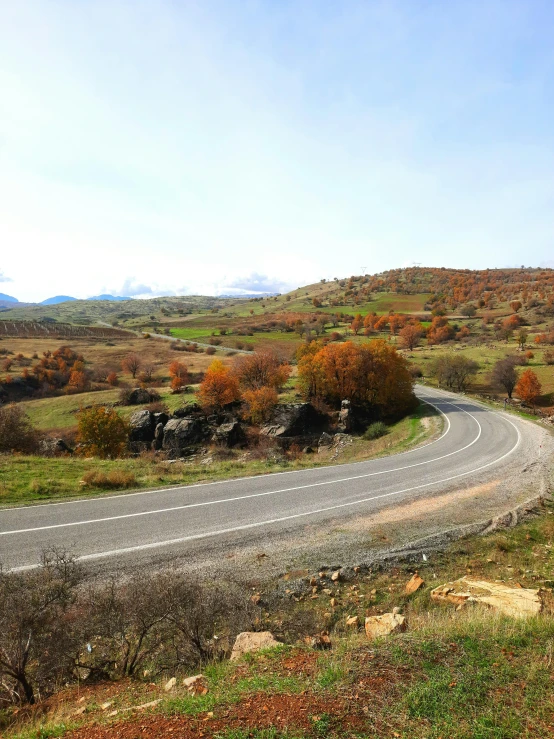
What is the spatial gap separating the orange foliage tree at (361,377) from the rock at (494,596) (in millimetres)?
41029

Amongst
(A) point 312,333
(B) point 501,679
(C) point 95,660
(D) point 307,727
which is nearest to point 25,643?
(C) point 95,660

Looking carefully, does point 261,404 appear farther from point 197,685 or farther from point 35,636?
point 197,685

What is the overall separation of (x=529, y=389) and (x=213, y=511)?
6135 centimetres

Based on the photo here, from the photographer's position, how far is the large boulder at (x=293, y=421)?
4675 centimetres

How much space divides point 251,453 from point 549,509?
28.0 meters

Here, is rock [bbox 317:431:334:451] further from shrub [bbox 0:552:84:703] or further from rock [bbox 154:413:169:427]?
shrub [bbox 0:552:84:703]

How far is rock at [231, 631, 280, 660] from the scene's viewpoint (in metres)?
6.87

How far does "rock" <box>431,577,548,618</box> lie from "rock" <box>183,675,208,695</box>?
609 cm

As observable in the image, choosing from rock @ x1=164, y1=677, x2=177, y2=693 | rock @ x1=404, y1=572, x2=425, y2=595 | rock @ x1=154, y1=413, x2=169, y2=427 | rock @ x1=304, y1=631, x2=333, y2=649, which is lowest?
rock @ x1=154, y1=413, x2=169, y2=427

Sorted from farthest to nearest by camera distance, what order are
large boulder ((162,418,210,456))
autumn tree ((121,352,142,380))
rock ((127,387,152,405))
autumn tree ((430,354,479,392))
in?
1. autumn tree ((121,352,142,380))
2. autumn tree ((430,354,479,392))
3. rock ((127,387,152,405))
4. large boulder ((162,418,210,456))

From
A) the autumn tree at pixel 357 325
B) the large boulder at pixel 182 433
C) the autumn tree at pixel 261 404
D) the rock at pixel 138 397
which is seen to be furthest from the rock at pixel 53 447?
the autumn tree at pixel 357 325

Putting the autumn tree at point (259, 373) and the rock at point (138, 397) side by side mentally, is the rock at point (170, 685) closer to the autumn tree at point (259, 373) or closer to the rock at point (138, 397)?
the autumn tree at point (259, 373)

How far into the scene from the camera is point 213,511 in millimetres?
14055

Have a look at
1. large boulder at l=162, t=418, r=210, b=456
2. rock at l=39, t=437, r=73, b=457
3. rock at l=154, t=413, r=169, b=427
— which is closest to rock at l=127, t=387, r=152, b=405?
rock at l=154, t=413, r=169, b=427
